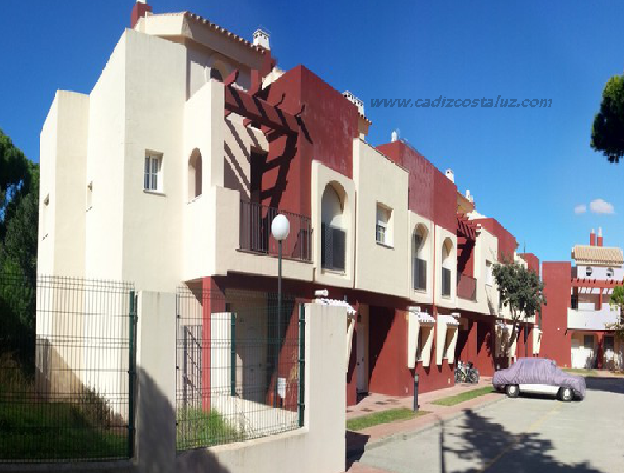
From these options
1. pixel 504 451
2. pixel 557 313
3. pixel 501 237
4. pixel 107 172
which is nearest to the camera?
A: pixel 504 451

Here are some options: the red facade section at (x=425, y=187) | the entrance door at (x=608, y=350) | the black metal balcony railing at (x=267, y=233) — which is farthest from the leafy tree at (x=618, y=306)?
the black metal balcony railing at (x=267, y=233)

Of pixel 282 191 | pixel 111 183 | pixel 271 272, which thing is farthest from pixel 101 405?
pixel 282 191

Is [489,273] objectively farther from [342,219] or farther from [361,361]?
[342,219]

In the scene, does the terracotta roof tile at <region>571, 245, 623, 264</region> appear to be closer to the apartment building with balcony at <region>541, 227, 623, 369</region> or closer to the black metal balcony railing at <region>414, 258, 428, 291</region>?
the apartment building with balcony at <region>541, 227, 623, 369</region>

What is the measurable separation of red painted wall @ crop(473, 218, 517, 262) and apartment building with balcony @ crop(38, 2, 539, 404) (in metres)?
10.9

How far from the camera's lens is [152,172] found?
13.4 meters

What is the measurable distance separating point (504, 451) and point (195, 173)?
9340 millimetres

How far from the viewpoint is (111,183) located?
13.2m

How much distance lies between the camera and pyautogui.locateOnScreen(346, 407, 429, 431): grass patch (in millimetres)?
12995

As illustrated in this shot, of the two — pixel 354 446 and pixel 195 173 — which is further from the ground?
pixel 195 173

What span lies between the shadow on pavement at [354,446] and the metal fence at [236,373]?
70.8 inches

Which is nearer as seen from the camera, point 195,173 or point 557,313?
point 195,173

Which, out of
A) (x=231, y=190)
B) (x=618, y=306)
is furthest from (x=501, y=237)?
(x=231, y=190)

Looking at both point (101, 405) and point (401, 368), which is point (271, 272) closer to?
point (101, 405)
